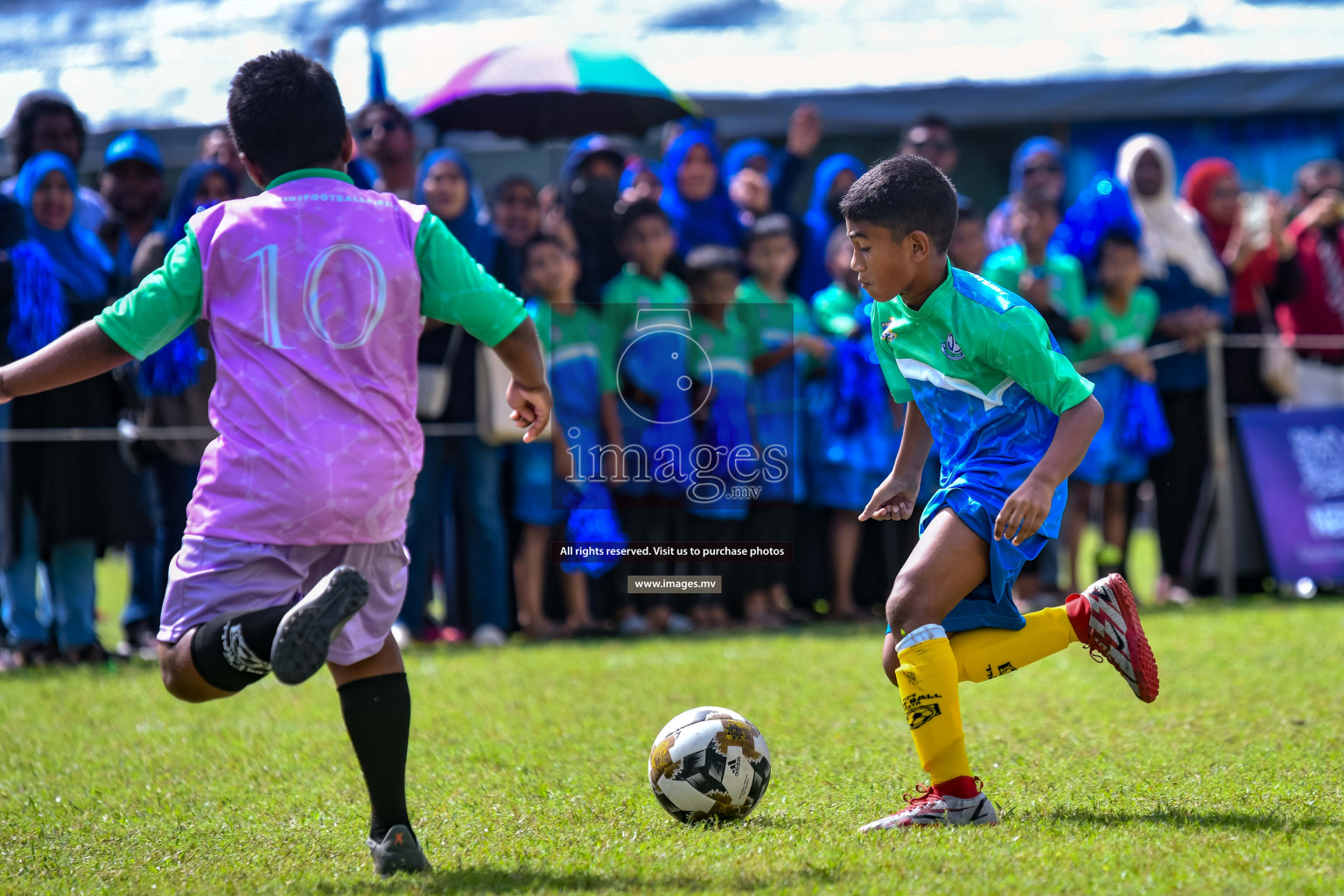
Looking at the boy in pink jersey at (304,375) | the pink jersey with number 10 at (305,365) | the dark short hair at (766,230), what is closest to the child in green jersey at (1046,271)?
the dark short hair at (766,230)

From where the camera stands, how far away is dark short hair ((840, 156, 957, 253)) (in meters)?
4.10

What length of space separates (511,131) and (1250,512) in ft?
18.2

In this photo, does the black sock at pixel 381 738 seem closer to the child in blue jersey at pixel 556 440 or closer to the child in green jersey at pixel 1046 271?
the child in blue jersey at pixel 556 440

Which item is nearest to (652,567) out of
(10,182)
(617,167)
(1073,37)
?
(617,167)

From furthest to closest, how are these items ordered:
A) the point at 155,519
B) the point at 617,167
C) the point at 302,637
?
the point at 617,167 → the point at 155,519 → the point at 302,637

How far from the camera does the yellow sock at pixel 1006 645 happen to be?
4199mm

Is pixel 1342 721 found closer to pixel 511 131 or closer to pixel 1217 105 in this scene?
pixel 511 131

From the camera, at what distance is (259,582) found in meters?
3.65

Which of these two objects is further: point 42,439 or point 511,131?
point 511,131

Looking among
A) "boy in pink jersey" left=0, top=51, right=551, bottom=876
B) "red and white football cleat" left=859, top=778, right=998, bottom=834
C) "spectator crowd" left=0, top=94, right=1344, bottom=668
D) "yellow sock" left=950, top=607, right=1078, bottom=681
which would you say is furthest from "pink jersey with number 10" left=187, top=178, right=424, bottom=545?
"spectator crowd" left=0, top=94, right=1344, bottom=668

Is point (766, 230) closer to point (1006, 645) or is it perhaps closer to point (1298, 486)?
point (1298, 486)

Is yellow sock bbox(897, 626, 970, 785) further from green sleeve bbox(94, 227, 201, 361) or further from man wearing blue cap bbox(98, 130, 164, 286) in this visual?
man wearing blue cap bbox(98, 130, 164, 286)

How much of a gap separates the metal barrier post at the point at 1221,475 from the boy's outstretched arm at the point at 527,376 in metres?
7.15

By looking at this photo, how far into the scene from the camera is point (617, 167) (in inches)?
400
